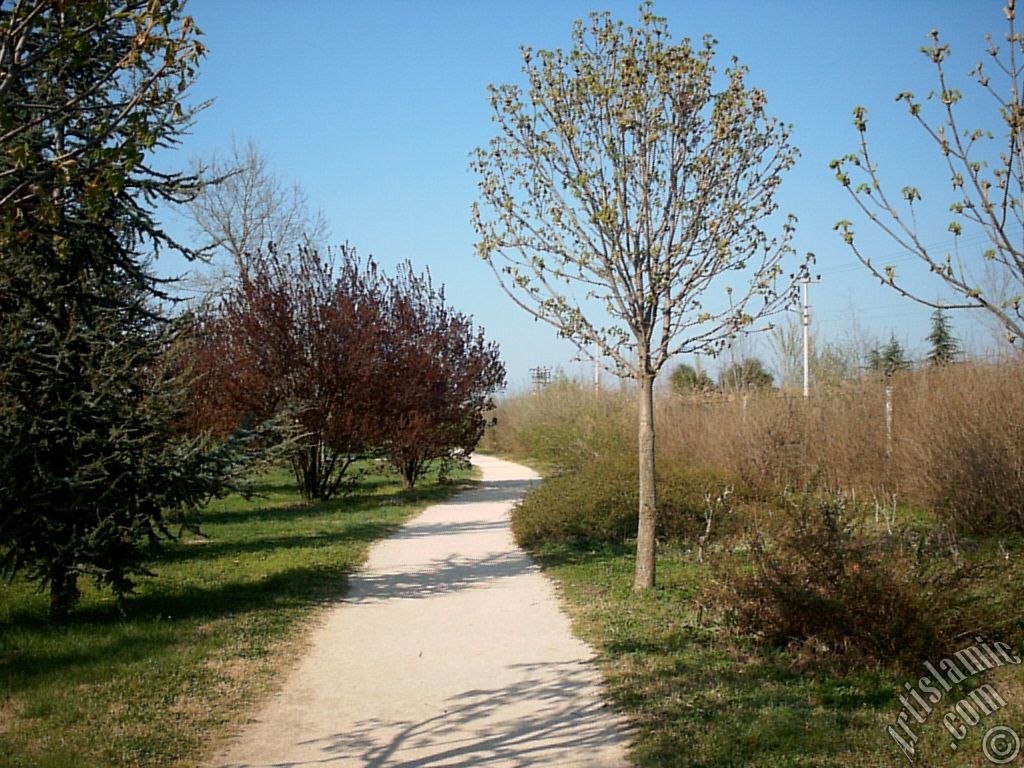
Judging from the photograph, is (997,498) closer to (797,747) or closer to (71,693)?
(797,747)

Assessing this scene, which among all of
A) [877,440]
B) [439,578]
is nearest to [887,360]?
[877,440]

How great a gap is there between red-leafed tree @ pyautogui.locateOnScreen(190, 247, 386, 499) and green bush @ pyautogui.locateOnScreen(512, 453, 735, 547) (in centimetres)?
Answer: 695

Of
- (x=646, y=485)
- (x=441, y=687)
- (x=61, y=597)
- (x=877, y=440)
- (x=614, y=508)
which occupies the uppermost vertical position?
(x=877, y=440)

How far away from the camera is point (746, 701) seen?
Answer: 5.89 meters

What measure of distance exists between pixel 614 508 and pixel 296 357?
9.46 meters

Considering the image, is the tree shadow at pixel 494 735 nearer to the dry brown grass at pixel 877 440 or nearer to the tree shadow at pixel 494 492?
the dry brown grass at pixel 877 440

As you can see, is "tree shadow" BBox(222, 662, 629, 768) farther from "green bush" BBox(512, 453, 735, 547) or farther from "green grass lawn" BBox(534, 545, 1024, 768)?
"green bush" BBox(512, 453, 735, 547)

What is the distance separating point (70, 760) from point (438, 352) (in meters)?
20.3

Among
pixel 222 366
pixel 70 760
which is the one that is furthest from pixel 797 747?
pixel 222 366

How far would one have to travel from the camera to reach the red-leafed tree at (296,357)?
65.7ft

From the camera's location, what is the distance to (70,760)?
529 cm

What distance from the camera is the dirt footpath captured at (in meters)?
5.43

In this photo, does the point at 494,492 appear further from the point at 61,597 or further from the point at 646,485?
the point at 61,597

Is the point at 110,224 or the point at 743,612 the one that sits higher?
the point at 110,224
